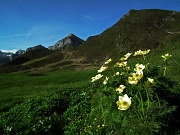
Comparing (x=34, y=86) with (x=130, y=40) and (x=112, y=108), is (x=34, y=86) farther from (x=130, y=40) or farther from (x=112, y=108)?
(x=130, y=40)

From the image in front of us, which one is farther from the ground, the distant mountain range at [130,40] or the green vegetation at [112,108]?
the distant mountain range at [130,40]

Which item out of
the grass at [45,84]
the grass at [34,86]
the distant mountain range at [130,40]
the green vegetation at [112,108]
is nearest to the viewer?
the green vegetation at [112,108]

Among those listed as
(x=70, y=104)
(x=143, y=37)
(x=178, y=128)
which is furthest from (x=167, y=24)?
(x=178, y=128)

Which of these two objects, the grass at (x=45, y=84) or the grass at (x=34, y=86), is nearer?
the grass at (x=45, y=84)

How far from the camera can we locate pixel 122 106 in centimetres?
343

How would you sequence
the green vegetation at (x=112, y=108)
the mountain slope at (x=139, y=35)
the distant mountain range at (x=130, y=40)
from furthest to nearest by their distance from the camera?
the distant mountain range at (x=130, y=40), the mountain slope at (x=139, y=35), the green vegetation at (x=112, y=108)

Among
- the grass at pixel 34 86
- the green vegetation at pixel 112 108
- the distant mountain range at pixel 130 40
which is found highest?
the distant mountain range at pixel 130 40

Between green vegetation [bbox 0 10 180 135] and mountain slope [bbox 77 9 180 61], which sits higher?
mountain slope [bbox 77 9 180 61]

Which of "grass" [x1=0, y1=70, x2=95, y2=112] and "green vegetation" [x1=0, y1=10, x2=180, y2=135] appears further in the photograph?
"grass" [x1=0, y1=70, x2=95, y2=112]

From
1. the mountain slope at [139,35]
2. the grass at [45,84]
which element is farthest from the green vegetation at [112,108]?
the mountain slope at [139,35]

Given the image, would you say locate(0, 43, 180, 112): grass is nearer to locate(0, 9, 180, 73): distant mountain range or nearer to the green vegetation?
the green vegetation

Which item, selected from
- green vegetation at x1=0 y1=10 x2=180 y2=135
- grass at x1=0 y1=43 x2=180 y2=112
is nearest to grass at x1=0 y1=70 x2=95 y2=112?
grass at x1=0 y1=43 x2=180 y2=112

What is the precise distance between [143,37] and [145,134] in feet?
225

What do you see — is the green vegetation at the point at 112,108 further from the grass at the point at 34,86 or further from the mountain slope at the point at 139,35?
the mountain slope at the point at 139,35
